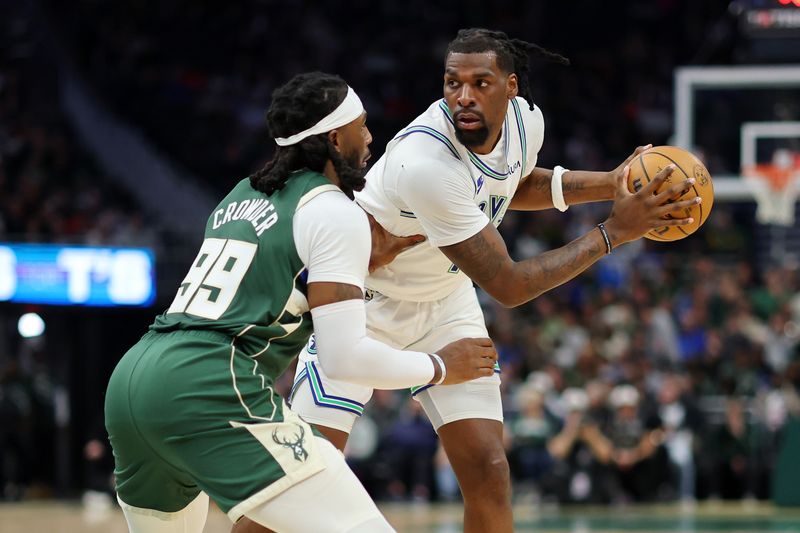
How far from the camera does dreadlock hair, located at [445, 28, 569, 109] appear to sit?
522cm

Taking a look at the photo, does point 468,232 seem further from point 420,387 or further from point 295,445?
point 295,445

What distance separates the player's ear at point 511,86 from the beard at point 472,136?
0.22 m

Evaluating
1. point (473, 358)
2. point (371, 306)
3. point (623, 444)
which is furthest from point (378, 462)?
point (473, 358)

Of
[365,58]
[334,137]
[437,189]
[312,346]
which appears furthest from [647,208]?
[365,58]

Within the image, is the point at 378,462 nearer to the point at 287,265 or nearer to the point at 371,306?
the point at 371,306

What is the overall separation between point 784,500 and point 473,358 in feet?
32.4

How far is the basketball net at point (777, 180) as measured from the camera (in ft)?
39.6

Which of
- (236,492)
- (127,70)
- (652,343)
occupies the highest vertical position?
(127,70)

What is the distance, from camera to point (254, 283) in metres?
3.98

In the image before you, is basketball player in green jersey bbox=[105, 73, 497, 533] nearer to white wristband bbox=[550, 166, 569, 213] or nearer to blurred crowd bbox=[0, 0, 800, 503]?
white wristband bbox=[550, 166, 569, 213]

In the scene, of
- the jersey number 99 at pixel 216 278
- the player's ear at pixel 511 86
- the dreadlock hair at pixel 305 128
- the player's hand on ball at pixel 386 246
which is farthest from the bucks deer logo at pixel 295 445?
the player's ear at pixel 511 86

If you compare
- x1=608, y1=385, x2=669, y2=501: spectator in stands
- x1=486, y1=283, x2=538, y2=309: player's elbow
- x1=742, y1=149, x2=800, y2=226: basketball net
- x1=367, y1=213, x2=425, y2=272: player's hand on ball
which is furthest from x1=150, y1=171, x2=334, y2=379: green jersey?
x1=608, y1=385, x2=669, y2=501: spectator in stands

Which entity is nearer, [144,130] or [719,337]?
[719,337]

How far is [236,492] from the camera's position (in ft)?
12.6
